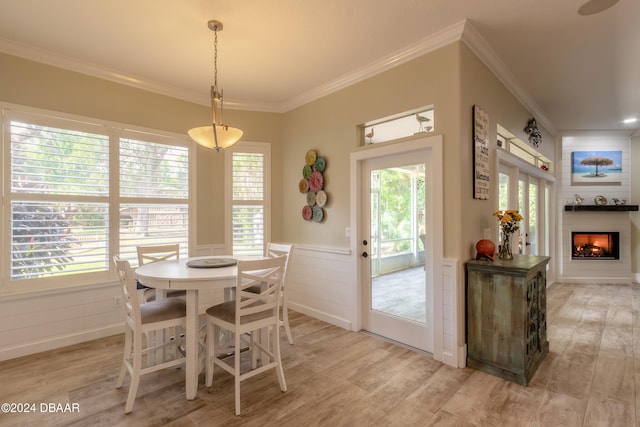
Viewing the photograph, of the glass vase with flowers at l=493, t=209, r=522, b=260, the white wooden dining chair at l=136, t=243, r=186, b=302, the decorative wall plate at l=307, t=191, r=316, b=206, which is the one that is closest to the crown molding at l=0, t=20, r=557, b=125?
the decorative wall plate at l=307, t=191, r=316, b=206

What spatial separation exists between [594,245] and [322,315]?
19.4 feet

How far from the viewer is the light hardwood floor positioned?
2.07 meters

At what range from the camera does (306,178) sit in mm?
4188

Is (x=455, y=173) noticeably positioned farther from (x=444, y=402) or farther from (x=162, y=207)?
(x=162, y=207)

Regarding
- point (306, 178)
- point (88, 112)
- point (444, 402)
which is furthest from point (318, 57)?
point (444, 402)

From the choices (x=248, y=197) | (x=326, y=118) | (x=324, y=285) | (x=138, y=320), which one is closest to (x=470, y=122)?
(x=326, y=118)

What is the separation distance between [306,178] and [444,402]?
2855mm

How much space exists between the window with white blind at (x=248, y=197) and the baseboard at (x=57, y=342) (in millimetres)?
1631

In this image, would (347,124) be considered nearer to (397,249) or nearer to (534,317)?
(397,249)

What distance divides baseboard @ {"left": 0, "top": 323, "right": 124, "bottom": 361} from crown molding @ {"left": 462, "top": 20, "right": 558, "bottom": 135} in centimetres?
455

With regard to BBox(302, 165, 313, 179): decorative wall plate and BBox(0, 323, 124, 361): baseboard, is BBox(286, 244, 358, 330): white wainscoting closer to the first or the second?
BBox(302, 165, 313, 179): decorative wall plate

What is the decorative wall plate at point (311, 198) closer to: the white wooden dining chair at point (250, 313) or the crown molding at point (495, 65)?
the white wooden dining chair at point (250, 313)

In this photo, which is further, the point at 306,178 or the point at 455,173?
the point at 306,178

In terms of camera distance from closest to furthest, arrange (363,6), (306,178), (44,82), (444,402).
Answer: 1. (444,402)
2. (363,6)
3. (44,82)
4. (306,178)
